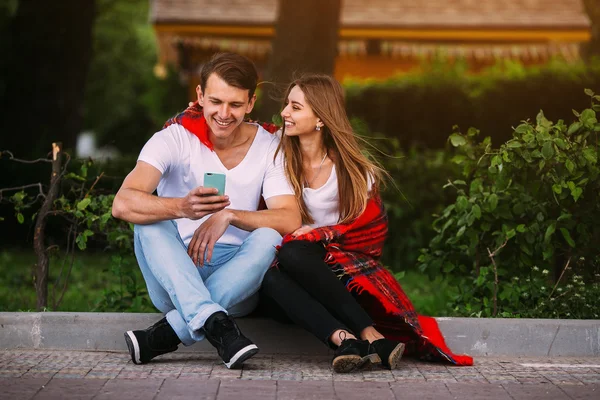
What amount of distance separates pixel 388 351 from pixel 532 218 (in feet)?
5.05

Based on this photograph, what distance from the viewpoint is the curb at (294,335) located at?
5.43m

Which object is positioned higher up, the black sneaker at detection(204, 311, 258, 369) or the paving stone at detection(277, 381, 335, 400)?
the black sneaker at detection(204, 311, 258, 369)

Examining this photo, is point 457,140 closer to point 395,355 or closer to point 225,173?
point 225,173

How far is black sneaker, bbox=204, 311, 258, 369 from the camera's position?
4.81 m

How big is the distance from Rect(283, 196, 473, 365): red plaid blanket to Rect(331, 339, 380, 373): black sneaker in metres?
0.34

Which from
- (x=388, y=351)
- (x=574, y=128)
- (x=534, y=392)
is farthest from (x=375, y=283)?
(x=574, y=128)

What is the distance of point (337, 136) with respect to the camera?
5.39 metres

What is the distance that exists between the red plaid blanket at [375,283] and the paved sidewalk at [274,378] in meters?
0.12

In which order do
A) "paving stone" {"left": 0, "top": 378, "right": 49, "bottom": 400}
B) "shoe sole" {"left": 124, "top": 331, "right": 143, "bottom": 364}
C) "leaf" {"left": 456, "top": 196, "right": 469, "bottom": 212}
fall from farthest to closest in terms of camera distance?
1. "leaf" {"left": 456, "top": 196, "right": 469, "bottom": 212}
2. "shoe sole" {"left": 124, "top": 331, "right": 143, "bottom": 364}
3. "paving stone" {"left": 0, "top": 378, "right": 49, "bottom": 400}

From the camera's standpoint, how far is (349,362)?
4.77 m

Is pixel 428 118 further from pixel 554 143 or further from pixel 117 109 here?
pixel 117 109

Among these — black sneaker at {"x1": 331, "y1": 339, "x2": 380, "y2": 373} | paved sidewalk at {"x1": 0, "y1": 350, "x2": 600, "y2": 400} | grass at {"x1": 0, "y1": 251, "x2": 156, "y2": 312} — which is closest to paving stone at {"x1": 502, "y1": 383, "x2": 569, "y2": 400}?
paved sidewalk at {"x1": 0, "y1": 350, "x2": 600, "y2": 400}

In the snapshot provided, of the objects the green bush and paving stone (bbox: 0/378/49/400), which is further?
the green bush

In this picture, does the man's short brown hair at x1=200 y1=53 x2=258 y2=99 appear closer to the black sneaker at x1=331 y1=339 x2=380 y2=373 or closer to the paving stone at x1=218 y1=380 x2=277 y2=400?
the black sneaker at x1=331 y1=339 x2=380 y2=373
